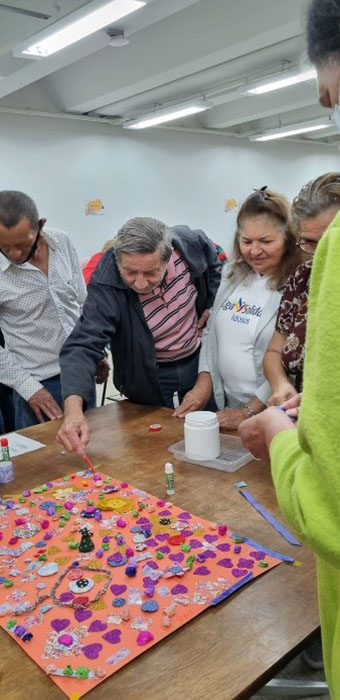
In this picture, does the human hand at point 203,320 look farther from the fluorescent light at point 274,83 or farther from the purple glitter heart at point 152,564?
the fluorescent light at point 274,83

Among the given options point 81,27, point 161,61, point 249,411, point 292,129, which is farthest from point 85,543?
point 292,129

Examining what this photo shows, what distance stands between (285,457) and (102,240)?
6.86 m

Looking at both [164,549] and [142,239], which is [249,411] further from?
[164,549]

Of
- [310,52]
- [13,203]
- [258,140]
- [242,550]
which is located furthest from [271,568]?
[258,140]

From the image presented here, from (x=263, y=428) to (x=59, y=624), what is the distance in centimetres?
45

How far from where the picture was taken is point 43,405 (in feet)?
6.86

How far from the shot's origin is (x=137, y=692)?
0.76m

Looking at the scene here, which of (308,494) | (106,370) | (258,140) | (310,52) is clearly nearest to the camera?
(308,494)

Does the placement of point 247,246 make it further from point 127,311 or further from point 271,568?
point 271,568

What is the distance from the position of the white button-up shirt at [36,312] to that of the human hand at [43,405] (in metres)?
0.09

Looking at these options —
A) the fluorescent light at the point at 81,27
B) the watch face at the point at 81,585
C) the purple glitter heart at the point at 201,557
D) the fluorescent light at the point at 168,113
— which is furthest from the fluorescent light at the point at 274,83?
the watch face at the point at 81,585

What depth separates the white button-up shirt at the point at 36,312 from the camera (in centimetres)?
222

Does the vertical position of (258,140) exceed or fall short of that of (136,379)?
it exceeds it

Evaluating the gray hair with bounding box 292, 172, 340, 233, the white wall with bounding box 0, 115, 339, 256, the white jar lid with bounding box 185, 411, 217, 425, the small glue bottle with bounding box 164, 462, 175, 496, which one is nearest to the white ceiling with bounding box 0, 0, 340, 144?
the white wall with bounding box 0, 115, 339, 256
